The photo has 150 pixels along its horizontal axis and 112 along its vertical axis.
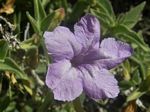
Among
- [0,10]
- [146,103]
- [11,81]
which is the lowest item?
[146,103]

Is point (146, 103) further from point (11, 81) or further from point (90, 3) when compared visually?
point (11, 81)

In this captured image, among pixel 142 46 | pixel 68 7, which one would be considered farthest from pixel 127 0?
pixel 142 46

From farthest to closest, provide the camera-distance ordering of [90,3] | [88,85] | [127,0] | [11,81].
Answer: [127,0] < [90,3] < [11,81] < [88,85]

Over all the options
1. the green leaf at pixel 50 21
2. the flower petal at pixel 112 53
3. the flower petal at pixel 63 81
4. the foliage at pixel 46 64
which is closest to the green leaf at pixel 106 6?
the foliage at pixel 46 64

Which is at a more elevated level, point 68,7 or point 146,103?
point 68,7

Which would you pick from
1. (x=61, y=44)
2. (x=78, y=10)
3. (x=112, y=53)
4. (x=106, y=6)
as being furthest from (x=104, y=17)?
(x=61, y=44)

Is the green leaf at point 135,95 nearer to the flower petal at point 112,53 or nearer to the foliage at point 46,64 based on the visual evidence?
the foliage at point 46,64
